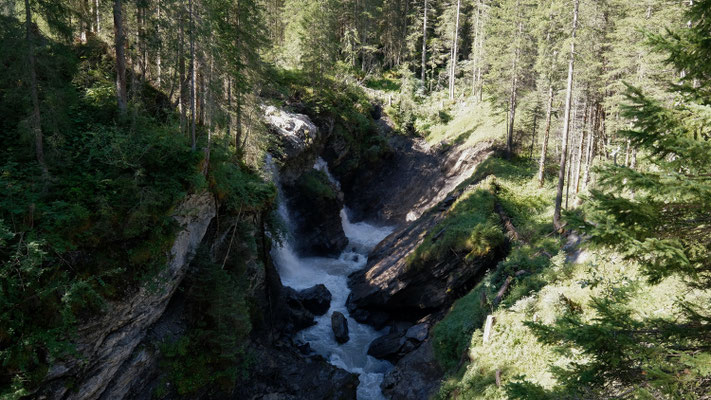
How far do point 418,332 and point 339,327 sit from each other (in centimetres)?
431

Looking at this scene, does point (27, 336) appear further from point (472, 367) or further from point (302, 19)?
point (302, 19)

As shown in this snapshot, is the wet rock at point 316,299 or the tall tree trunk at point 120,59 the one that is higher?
the tall tree trunk at point 120,59

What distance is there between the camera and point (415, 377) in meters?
15.6

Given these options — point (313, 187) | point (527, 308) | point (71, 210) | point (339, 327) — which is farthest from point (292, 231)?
point (71, 210)

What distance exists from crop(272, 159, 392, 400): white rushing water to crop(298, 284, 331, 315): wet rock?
418 millimetres

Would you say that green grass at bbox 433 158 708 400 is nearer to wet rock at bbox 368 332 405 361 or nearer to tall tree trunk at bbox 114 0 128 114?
wet rock at bbox 368 332 405 361

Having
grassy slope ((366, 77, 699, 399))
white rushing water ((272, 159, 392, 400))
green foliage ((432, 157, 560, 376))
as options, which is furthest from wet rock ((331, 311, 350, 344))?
green foliage ((432, 157, 560, 376))

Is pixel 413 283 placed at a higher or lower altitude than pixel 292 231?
lower

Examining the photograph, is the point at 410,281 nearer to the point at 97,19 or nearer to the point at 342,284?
the point at 342,284

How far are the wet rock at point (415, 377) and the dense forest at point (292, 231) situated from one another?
0.10m

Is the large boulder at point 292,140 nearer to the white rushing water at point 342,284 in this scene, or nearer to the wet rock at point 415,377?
the white rushing water at point 342,284

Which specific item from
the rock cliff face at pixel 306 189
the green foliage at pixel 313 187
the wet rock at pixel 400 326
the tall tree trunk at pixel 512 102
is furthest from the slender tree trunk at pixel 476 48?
the wet rock at pixel 400 326

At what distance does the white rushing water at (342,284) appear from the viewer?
704 inches

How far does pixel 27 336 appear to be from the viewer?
25.5 feet
